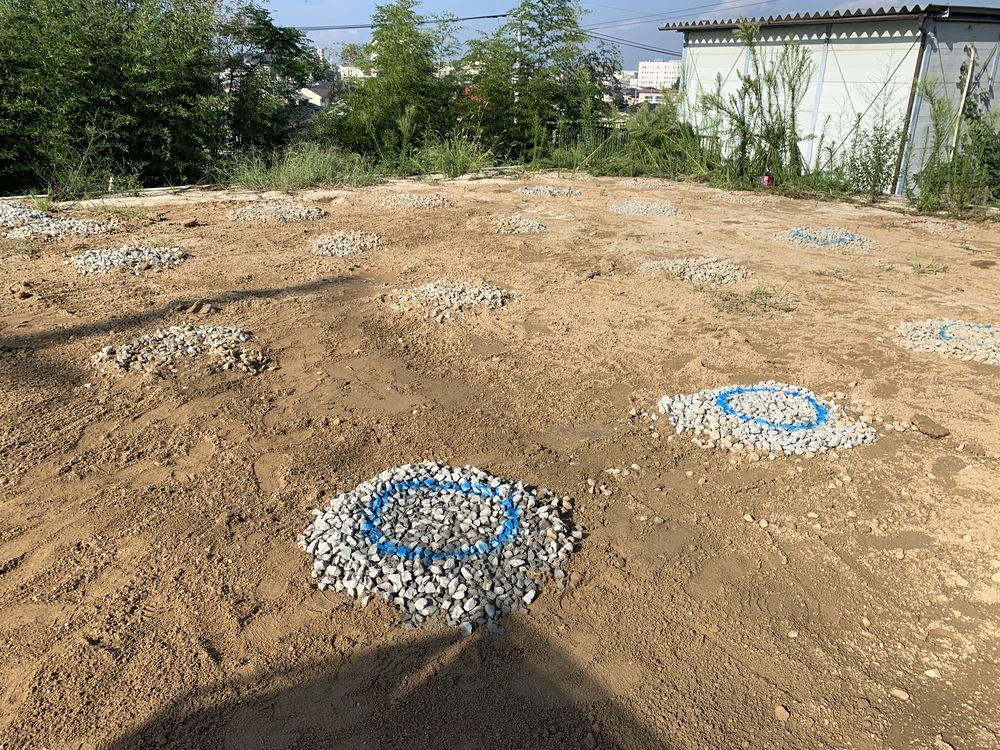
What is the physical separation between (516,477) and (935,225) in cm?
726

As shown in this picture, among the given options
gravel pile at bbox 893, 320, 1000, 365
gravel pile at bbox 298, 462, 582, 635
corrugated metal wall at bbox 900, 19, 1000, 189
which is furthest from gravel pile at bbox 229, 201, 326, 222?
corrugated metal wall at bbox 900, 19, 1000, 189

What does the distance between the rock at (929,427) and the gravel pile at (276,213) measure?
6336mm

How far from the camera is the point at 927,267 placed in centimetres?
632

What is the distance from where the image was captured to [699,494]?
3.15 m

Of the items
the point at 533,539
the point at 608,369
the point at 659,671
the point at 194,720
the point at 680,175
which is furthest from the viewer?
the point at 680,175

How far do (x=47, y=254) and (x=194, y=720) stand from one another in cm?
570

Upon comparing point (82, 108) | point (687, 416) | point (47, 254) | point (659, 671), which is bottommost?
point (659, 671)

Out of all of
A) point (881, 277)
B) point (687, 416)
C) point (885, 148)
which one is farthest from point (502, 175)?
point (687, 416)

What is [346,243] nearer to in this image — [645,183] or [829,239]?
[829,239]

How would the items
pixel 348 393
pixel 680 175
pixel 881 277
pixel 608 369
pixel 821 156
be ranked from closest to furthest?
1. pixel 348 393
2. pixel 608 369
3. pixel 881 277
4. pixel 821 156
5. pixel 680 175

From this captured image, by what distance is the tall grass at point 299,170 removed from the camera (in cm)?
940

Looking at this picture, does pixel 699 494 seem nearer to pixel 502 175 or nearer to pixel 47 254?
pixel 47 254

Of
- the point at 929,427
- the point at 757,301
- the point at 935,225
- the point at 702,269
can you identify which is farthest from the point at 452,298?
the point at 935,225

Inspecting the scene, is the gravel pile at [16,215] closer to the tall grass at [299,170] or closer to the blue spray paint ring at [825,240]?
the tall grass at [299,170]
